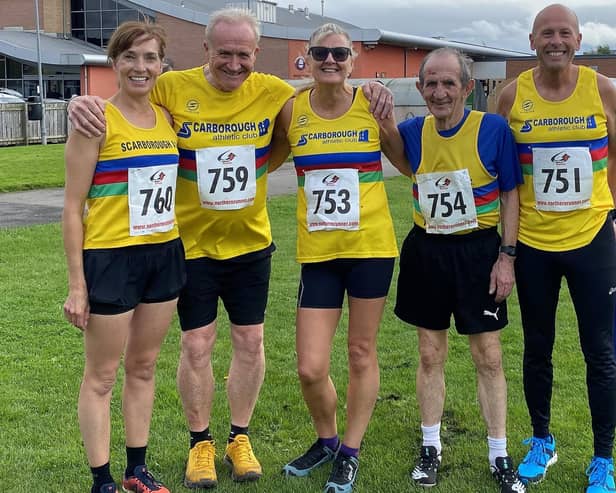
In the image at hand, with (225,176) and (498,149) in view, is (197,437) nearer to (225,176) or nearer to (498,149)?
(225,176)

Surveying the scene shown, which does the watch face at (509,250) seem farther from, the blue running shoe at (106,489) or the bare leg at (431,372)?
the blue running shoe at (106,489)

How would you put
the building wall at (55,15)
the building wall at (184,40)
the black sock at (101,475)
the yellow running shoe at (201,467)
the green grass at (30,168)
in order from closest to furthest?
the black sock at (101,475), the yellow running shoe at (201,467), the green grass at (30,168), the building wall at (184,40), the building wall at (55,15)

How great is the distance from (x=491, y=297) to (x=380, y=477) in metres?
1.08

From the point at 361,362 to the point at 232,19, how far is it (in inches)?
Result: 69.1

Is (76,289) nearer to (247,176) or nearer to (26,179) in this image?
(247,176)

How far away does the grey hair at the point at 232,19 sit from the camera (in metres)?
3.53

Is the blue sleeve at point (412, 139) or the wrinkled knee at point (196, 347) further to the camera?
the wrinkled knee at point (196, 347)

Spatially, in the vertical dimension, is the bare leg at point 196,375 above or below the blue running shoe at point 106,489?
above

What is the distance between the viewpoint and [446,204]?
356 cm

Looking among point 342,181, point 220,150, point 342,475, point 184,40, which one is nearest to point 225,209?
point 220,150

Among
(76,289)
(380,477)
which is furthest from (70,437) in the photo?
(380,477)

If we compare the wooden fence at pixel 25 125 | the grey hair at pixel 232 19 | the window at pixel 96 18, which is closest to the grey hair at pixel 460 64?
the grey hair at pixel 232 19

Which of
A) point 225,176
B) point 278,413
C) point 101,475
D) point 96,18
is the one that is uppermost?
point 96,18

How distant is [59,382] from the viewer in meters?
5.11
